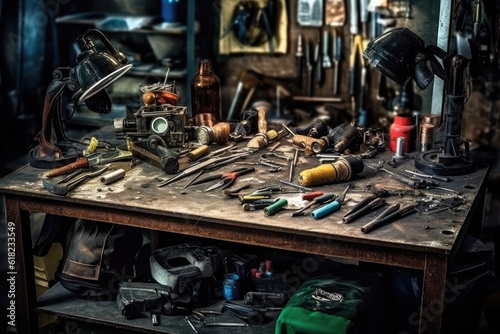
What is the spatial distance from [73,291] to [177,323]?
0.60 metres

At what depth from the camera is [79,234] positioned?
374cm

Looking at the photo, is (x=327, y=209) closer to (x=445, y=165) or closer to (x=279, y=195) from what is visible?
(x=279, y=195)

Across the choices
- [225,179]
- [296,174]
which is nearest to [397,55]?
[296,174]

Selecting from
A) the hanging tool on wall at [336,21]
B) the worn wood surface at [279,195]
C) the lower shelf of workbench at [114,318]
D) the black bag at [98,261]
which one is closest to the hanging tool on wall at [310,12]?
the hanging tool on wall at [336,21]

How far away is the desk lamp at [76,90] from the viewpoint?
11.6 feet

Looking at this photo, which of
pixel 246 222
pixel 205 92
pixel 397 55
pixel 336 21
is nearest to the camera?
pixel 246 222

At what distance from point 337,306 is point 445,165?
2.90ft

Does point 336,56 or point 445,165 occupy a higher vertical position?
point 336,56

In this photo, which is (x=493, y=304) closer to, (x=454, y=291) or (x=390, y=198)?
(x=454, y=291)

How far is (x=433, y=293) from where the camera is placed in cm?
297

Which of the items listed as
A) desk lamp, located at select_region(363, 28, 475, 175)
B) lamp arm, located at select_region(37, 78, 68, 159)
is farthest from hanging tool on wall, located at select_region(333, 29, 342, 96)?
lamp arm, located at select_region(37, 78, 68, 159)

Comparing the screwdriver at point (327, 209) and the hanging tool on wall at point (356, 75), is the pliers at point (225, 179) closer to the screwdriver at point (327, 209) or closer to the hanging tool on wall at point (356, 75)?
the screwdriver at point (327, 209)

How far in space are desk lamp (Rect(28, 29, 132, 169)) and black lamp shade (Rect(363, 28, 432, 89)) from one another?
1.15 meters

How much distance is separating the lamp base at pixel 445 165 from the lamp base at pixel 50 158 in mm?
1678
